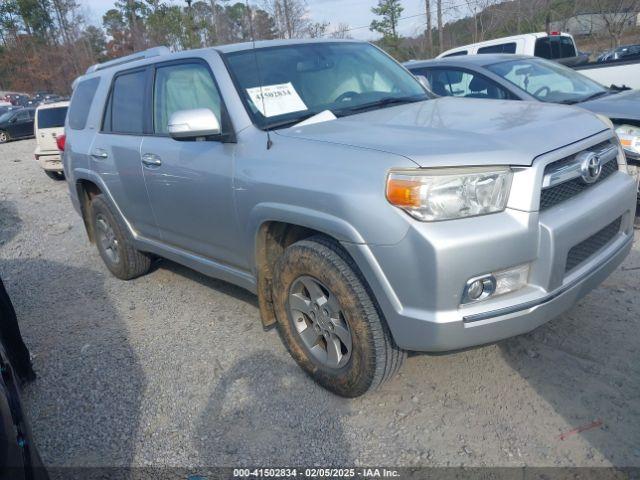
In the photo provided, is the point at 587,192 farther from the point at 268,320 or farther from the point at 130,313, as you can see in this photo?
the point at 130,313

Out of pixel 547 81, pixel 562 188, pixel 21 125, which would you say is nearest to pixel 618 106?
pixel 547 81

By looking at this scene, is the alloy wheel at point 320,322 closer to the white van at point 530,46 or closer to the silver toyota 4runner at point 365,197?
the silver toyota 4runner at point 365,197

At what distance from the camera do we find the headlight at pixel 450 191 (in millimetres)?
2330

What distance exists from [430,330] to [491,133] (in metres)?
0.99

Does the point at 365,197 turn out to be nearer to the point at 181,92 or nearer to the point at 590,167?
the point at 590,167

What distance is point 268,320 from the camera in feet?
11.0

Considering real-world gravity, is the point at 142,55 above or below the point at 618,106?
above

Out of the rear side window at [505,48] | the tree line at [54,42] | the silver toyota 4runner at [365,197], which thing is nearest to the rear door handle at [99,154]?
the silver toyota 4runner at [365,197]

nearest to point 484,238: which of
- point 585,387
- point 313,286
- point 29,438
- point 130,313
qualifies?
point 313,286

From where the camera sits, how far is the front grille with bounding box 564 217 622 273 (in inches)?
102

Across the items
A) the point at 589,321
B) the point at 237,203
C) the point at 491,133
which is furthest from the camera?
the point at 589,321

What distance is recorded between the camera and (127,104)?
14.4 feet

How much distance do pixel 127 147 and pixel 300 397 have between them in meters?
2.42

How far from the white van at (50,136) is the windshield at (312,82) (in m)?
9.77
